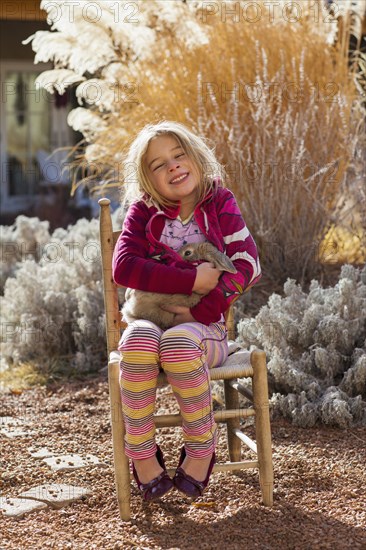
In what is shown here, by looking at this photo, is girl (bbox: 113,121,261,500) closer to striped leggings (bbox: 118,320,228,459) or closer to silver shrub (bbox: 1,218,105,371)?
striped leggings (bbox: 118,320,228,459)

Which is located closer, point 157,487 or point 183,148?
point 157,487

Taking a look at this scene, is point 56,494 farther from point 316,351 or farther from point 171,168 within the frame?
point 316,351

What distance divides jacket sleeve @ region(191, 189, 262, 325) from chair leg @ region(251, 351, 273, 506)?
0.64 ft

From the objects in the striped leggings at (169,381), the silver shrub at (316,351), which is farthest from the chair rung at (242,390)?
the silver shrub at (316,351)

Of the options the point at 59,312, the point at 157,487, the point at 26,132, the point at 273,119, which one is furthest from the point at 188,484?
the point at 26,132

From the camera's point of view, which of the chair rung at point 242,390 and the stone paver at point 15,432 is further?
the stone paver at point 15,432

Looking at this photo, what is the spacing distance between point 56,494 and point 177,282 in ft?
2.79

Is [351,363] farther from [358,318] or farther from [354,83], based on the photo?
[354,83]

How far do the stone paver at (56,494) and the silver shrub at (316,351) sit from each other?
1022 mm

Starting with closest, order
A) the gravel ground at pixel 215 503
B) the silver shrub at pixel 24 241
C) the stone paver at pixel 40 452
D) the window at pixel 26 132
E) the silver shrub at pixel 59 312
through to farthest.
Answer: the gravel ground at pixel 215 503 < the stone paver at pixel 40 452 < the silver shrub at pixel 59 312 < the silver shrub at pixel 24 241 < the window at pixel 26 132

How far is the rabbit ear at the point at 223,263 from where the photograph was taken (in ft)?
8.83

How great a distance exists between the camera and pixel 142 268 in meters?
2.70
